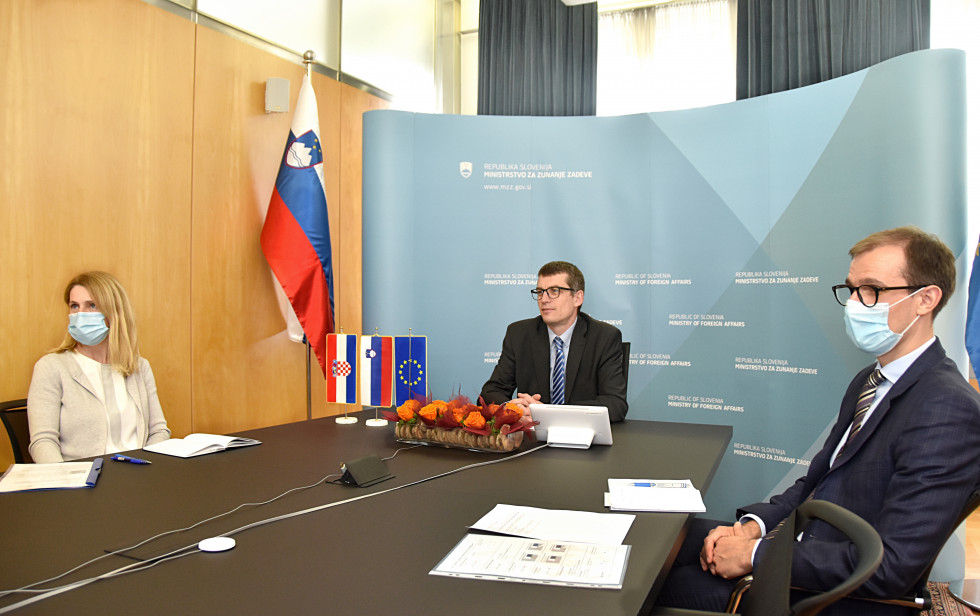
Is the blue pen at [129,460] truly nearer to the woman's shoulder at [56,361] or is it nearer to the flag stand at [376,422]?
the woman's shoulder at [56,361]

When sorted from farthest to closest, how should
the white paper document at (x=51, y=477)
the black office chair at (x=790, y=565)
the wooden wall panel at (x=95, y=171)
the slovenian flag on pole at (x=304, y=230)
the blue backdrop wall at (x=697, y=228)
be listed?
the slovenian flag on pole at (x=304, y=230) → the blue backdrop wall at (x=697, y=228) → the wooden wall panel at (x=95, y=171) → the white paper document at (x=51, y=477) → the black office chair at (x=790, y=565)

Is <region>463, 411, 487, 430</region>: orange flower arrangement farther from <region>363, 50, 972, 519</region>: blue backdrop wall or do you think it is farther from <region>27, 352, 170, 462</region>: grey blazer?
<region>363, 50, 972, 519</region>: blue backdrop wall

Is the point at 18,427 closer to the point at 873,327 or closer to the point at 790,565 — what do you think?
the point at 790,565

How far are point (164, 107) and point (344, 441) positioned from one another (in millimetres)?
2391

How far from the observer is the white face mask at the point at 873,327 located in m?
1.84

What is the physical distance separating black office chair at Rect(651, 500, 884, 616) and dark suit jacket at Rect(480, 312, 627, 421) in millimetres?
1794

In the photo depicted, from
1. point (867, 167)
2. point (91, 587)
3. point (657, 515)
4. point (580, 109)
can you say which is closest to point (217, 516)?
point (91, 587)

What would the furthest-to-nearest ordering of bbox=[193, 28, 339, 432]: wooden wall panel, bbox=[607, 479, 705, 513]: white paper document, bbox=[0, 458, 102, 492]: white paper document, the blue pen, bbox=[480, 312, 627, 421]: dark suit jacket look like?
1. bbox=[193, 28, 339, 432]: wooden wall panel
2. bbox=[480, 312, 627, 421]: dark suit jacket
3. the blue pen
4. bbox=[0, 458, 102, 492]: white paper document
5. bbox=[607, 479, 705, 513]: white paper document

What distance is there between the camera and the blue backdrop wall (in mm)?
3498

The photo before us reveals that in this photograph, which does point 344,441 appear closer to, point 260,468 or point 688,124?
point 260,468

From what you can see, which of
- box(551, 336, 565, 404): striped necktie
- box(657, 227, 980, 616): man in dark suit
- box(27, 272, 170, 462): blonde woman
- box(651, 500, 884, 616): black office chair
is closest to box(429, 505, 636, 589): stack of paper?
box(651, 500, 884, 616): black office chair

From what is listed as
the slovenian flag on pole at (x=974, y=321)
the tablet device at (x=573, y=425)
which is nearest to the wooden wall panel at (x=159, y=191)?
the tablet device at (x=573, y=425)

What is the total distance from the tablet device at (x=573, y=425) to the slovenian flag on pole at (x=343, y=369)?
1035 mm

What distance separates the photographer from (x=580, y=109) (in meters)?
5.02
